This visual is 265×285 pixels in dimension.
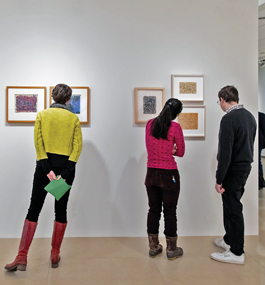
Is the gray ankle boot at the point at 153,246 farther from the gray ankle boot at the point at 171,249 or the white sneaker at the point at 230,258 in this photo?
the white sneaker at the point at 230,258

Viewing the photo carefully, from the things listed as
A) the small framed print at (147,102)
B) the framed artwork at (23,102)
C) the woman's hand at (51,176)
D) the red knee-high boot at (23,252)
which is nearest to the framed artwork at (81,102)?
the framed artwork at (23,102)

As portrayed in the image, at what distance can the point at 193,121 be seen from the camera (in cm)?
307

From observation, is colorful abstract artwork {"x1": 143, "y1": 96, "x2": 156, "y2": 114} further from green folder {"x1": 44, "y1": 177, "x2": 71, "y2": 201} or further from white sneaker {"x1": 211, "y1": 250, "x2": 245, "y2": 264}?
white sneaker {"x1": 211, "y1": 250, "x2": 245, "y2": 264}

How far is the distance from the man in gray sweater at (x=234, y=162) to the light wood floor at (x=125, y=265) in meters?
0.20

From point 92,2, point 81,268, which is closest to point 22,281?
point 81,268

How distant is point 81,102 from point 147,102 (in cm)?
73

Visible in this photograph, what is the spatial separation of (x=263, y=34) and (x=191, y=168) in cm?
403

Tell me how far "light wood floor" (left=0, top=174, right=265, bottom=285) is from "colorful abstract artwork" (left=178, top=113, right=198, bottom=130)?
124cm

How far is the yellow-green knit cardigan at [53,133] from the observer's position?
88.8 inches

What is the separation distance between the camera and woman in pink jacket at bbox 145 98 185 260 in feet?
7.93

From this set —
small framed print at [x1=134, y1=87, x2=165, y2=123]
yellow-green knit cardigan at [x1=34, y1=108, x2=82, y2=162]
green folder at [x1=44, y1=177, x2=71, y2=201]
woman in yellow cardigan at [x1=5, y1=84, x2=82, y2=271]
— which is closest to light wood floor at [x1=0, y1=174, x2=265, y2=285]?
woman in yellow cardigan at [x1=5, y1=84, x2=82, y2=271]

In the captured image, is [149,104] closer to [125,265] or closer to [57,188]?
[57,188]

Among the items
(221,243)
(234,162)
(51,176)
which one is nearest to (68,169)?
(51,176)

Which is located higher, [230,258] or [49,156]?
[49,156]
